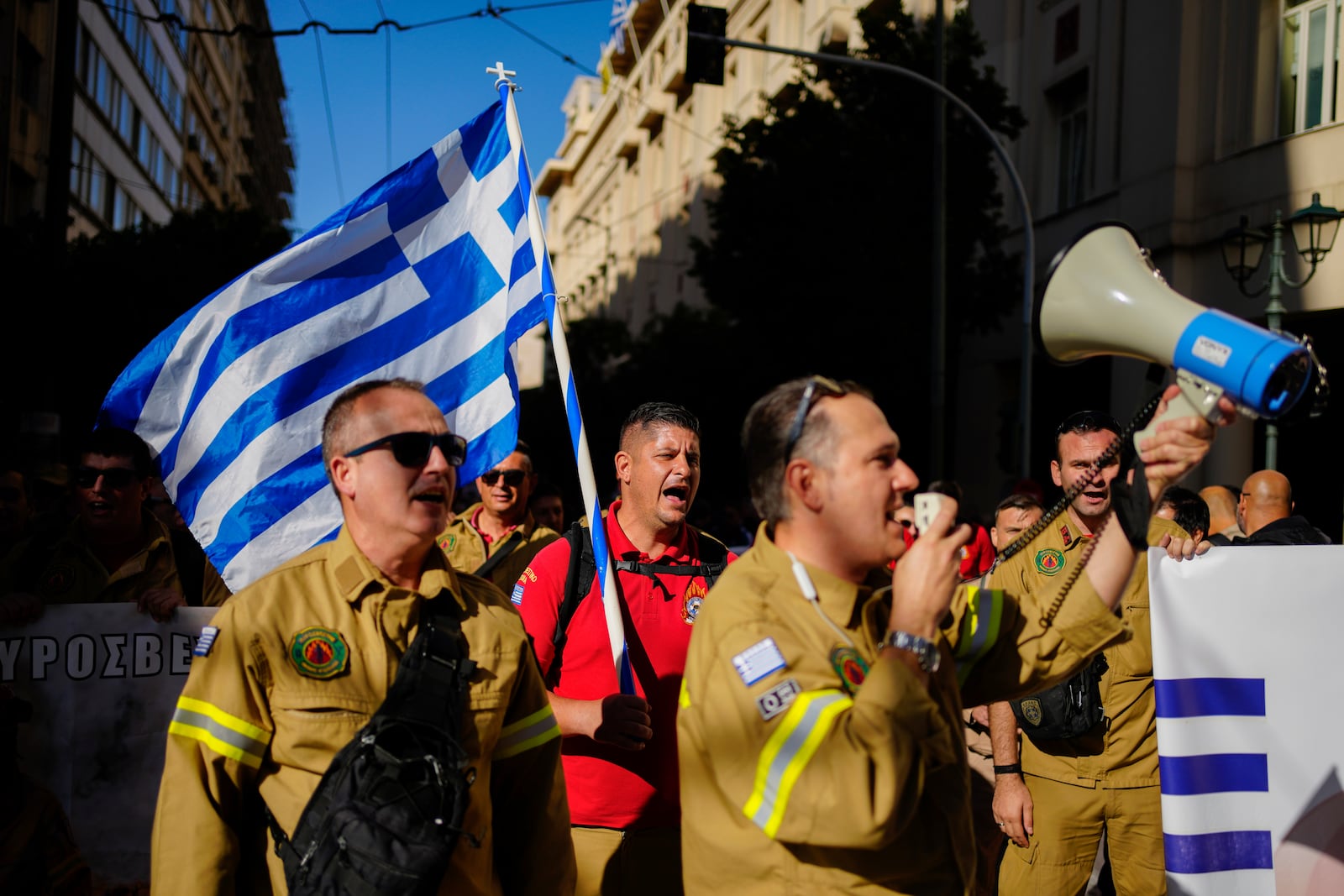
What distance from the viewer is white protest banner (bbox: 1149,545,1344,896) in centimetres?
365

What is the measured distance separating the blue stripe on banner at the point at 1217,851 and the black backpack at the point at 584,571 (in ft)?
5.87

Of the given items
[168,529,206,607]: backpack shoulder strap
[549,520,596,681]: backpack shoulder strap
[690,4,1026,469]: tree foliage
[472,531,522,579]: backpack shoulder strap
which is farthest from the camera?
[690,4,1026,469]: tree foliage

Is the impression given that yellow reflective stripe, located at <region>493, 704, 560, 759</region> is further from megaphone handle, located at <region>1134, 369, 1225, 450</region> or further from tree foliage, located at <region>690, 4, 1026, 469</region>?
tree foliage, located at <region>690, 4, 1026, 469</region>

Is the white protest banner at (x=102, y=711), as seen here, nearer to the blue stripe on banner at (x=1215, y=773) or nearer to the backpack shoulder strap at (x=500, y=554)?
the backpack shoulder strap at (x=500, y=554)

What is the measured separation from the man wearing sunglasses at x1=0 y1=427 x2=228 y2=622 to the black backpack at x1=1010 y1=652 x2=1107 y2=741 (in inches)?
123

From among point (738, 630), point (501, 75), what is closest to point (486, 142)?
point (501, 75)

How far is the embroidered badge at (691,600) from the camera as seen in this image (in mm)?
3553

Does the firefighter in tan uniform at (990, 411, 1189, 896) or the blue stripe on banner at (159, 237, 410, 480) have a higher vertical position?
the blue stripe on banner at (159, 237, 410, 480)

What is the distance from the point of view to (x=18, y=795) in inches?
150

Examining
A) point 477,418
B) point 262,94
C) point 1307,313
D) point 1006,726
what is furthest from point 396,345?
point 262,94

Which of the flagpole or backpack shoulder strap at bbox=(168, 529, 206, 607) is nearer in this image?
the flagpole

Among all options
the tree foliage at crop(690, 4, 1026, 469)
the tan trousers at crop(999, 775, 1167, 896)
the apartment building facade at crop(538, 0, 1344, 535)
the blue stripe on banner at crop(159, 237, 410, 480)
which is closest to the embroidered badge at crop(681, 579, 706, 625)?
the tan trousers at crop(999, 775, 1167, 896)

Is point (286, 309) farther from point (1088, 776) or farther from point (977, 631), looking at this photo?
point (1088, 776)

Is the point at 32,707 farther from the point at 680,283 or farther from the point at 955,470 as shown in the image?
the point at 680,283
